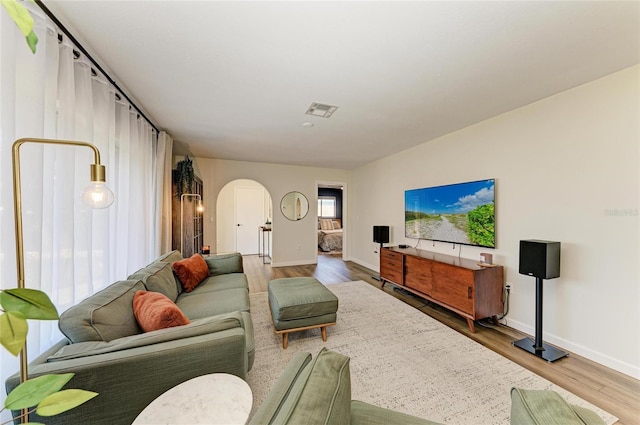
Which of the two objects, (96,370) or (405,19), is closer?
(96,370)

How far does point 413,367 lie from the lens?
2.01 meters

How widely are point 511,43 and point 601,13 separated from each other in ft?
1.30

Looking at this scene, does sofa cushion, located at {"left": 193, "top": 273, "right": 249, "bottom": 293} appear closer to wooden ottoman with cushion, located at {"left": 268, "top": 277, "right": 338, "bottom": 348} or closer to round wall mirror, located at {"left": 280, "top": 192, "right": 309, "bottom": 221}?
wooden ottoman with cushion, located at {"left": 268, "top": 277, "right": 338, "bottom": 348}

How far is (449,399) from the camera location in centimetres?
168

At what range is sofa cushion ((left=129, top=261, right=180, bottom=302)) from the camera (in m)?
1.94

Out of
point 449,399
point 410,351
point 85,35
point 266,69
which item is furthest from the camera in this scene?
point 410,351

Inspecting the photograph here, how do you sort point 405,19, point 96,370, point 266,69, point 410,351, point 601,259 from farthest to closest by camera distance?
point 410,351 < point 601,259 < point 266,69 < point 405,19 < point 96,370

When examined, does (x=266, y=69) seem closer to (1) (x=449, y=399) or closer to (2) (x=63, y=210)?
(2) (x=63, y=210)

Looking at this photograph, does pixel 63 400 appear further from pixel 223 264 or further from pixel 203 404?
pixel 223 264

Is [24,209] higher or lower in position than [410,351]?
higher

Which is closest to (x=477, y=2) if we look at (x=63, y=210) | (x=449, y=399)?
(x=449, y=399)

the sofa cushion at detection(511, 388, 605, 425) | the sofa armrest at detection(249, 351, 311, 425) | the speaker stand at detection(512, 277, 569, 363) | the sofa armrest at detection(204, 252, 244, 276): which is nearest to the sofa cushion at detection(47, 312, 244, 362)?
the sofa armrest at detection(249, 351, 311, 425)

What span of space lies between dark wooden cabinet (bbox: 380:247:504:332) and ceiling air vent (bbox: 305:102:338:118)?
2.18m

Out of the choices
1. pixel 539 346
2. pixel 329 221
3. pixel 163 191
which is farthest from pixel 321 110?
pixel 329 221
